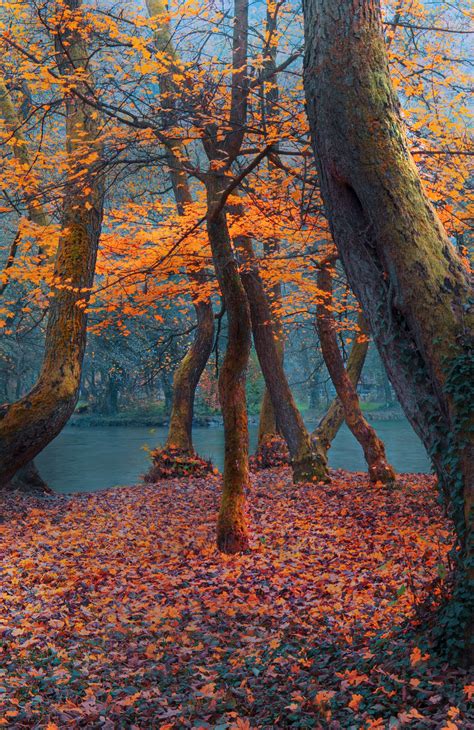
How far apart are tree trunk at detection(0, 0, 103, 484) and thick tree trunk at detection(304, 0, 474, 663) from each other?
442cm

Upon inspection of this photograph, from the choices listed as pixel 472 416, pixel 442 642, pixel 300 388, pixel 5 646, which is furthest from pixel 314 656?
pixel 300 388

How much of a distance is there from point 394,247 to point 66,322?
547 cm

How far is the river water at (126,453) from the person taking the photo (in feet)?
54.9

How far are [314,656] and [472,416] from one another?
1913 mm

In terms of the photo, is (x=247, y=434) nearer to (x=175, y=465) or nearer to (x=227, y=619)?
(x=227, y=619)

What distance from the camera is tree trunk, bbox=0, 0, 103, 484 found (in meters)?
7.61

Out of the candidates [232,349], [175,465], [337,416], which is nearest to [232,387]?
[232,349]

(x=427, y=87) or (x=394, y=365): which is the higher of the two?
(x=427, y=87)

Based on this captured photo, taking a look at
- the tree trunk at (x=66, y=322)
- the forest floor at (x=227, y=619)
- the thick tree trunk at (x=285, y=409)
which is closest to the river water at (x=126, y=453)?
the thick tree trunk at (x=285, y=409)

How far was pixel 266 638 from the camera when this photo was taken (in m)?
4.63

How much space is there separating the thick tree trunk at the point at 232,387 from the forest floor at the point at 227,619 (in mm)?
347

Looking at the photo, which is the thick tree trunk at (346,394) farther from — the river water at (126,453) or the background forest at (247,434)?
the river water at (126,453)

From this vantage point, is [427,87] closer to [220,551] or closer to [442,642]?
[220,551]

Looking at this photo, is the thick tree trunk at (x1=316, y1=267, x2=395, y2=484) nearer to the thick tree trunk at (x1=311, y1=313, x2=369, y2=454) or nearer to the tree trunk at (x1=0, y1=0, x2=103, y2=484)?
the thick tree trunk at (x1=311, y1=313, x2=369, y2=454)
